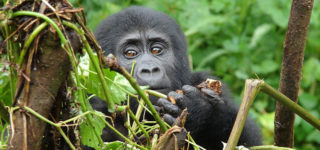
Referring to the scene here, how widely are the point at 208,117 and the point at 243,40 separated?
2789 mm

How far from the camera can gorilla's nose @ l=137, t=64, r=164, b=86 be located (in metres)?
2.98

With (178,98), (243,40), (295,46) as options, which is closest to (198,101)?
(178,98)

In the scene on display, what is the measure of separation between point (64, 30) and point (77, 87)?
0.76ft

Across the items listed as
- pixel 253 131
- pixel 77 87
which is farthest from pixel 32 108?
pixel 253 131

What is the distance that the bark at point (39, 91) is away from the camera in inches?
56.4

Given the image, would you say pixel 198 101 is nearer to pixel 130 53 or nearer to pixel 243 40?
pixel 130 53

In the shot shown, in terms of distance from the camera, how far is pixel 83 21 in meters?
1.51

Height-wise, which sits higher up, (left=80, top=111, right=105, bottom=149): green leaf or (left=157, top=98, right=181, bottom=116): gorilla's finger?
(left=80, top=111, right=105, bottom=149): green leaf

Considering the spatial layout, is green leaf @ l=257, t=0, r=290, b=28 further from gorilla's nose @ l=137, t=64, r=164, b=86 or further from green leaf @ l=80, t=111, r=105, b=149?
green leaf @ l=80, t=111, r=105, b=149

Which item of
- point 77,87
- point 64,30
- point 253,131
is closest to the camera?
point 64,30

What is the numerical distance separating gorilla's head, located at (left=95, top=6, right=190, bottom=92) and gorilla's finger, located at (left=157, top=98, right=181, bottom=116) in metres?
0.84

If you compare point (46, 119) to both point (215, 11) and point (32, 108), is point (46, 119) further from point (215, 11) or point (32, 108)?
point (215, 11)

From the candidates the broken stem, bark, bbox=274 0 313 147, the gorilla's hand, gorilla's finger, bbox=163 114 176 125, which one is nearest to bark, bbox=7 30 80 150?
the broken stem

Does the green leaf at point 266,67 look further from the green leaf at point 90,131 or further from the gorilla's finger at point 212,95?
the green leaf at point 90,131
